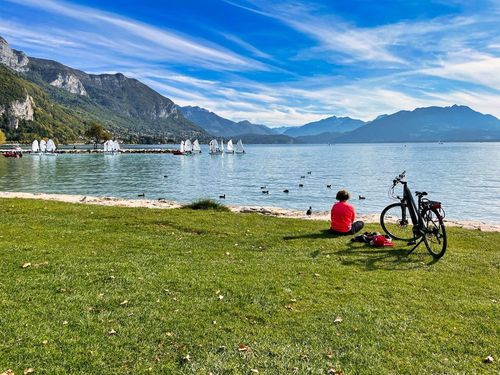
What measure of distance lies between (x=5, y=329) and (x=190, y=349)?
3.15 meters

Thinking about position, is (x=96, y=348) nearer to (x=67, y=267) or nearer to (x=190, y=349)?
(x=190, y=349)

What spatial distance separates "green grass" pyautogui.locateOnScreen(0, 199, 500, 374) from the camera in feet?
19.5

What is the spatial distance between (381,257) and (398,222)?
5.17 meters

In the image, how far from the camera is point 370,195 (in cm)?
4881

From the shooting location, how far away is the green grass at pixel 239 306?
19.5 ft

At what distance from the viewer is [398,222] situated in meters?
16.7

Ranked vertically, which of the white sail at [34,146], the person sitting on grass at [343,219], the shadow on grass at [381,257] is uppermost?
the white sail at [34,146]

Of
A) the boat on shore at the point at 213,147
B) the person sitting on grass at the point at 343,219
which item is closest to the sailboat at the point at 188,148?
the boat on shore at the point at 213,147

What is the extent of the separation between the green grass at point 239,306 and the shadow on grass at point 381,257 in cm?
6

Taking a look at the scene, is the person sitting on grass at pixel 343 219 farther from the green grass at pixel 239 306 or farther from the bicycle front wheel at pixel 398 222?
the green grass at pixel 239 306

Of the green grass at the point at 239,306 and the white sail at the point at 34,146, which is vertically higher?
the white sail at the point at 34,146

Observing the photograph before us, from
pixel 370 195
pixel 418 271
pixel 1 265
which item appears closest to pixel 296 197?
pixel 370 195

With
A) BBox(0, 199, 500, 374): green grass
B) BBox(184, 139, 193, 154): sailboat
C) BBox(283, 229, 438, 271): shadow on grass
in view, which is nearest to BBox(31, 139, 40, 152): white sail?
BBox(184, 139, 193, 154): sailboat

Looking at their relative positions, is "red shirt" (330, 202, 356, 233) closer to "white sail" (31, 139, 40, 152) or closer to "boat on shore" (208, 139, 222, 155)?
"white sail" (31, 139, 40, 152)
